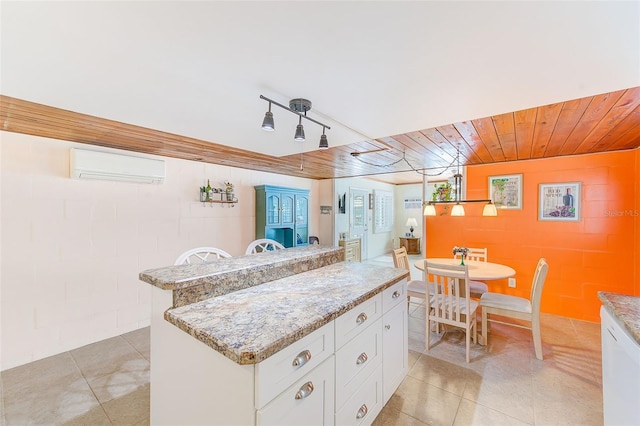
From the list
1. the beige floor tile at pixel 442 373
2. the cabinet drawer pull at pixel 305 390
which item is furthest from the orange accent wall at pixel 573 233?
the cabinet drawer pull at pixel 305 390

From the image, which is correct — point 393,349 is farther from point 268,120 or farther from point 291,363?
point 268,120

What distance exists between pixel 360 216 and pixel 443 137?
4338 mm

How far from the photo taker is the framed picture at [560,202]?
11.0 ft

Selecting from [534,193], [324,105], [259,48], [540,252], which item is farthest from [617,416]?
[534,193]

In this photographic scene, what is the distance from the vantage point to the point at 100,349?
8.91 ft

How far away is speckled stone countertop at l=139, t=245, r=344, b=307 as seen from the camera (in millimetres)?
1352

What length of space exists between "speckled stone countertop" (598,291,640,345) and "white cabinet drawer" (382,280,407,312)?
109 centimetres

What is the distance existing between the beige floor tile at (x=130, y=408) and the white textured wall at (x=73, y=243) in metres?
1.29

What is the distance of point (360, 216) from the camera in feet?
22.5

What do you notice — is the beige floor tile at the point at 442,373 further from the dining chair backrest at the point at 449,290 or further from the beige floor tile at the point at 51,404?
the beige floor tile at the point at 51,404

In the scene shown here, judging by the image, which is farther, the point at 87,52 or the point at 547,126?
the point at 547,126

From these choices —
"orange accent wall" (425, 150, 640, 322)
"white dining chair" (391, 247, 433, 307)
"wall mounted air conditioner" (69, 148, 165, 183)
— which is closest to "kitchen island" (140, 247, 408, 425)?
"white dining chair" (391, 247, 433, 307)

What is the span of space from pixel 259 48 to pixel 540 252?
4.20m

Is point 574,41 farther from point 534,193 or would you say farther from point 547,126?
point 534,193
